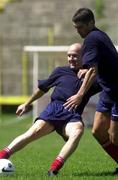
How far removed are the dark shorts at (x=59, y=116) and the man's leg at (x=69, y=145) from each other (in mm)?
103

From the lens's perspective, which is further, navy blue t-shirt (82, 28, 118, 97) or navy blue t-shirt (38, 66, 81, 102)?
navy blue t-shirt (38, 66, 81, 102)

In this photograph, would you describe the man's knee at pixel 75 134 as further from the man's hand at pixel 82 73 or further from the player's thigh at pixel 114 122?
the man's hand at pixel 82 73

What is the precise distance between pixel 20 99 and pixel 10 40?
3110 mm

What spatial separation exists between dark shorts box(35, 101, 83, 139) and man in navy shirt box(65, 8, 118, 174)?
0.37 m

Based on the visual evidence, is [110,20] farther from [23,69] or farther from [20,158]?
[20,158]

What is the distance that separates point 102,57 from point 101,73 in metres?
0.21

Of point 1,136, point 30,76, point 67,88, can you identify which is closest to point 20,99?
point 30,76

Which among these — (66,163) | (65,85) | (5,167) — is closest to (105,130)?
(65,85)

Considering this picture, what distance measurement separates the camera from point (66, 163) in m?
11.1

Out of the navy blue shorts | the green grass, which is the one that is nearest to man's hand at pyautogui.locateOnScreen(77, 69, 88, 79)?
the navy blue shorts

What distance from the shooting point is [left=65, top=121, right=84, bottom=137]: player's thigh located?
9170 mm

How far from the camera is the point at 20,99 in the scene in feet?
85.2

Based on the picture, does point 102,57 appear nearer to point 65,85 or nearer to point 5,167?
point 65,85

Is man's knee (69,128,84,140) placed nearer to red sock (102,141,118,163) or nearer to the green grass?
the green grass
